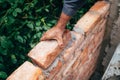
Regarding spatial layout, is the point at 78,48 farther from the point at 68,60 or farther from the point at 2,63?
the point at 2,63

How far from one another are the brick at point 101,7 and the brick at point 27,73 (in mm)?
1196

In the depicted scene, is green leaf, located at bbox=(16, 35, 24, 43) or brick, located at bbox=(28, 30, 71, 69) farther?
green leaf, located at bbox=(16, 35, 24, 43)

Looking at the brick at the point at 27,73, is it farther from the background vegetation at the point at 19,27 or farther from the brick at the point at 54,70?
the background vegetation at the point at 19,27

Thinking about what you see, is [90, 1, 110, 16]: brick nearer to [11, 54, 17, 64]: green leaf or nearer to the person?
the person

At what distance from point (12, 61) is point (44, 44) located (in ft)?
1.59

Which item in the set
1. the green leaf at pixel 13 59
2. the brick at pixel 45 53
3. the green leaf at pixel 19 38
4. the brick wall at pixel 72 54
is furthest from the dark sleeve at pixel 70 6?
the green leaf at pixel 13 59

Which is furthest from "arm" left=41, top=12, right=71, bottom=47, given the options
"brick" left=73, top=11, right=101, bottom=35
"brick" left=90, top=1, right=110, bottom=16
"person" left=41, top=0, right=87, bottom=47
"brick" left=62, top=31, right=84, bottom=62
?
"brick" left=90, top=1, right=110, bottom=16

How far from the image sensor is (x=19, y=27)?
302 centimetres

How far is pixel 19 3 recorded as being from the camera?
300cm

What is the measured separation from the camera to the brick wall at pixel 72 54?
257 cm

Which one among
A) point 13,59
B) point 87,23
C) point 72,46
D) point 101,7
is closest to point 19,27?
point 13,59

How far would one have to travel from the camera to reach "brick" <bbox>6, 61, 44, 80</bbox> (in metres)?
2.46

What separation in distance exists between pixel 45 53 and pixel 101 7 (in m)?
1.14

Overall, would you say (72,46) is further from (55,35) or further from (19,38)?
(19,38)
